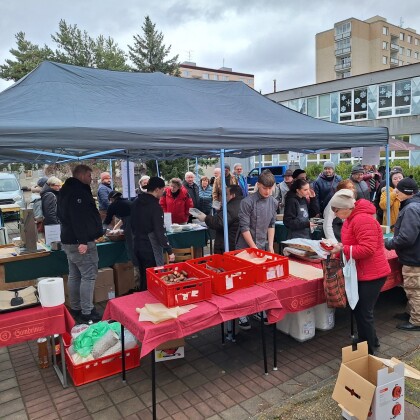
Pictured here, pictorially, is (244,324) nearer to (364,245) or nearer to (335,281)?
(335,281)

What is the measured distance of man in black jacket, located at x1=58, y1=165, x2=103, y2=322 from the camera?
160 inches

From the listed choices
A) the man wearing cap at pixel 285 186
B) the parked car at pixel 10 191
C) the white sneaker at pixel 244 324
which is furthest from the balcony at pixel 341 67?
the white sneaker at pixel 244 324

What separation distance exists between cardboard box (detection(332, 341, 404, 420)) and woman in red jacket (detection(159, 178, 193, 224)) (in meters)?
4.59

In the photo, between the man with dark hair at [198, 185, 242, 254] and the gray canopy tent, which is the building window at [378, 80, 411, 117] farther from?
the man with dark hair at [198, 185, 242, 254]

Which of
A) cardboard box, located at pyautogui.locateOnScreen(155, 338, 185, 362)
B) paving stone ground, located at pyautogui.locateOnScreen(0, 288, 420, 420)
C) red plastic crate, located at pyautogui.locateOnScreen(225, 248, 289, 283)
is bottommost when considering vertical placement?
paving stone ground, located at pyautogui.locateOnScreen(0, 288, 420, 420)

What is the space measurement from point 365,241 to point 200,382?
1.87m

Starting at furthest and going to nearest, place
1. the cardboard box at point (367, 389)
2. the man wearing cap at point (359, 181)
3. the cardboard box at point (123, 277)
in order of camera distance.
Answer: the man wearing cap at point (359, 181)
the cardboard box at point (123, 277)
the cardboard box at point (367, 389)

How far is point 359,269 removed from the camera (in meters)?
3.14

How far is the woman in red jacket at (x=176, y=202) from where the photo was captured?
22.1 ft

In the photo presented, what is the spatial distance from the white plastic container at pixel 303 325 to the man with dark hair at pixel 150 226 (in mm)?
1502

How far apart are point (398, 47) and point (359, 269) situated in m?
62.2

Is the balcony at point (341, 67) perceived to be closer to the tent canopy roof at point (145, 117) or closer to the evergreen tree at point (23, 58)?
the evergreen tree at point (23, 58)

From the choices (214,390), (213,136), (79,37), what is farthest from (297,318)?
(79,37)

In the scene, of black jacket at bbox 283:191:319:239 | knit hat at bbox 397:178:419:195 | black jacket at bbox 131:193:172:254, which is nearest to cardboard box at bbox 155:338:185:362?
black jacket at bbox 131:193:172:254
